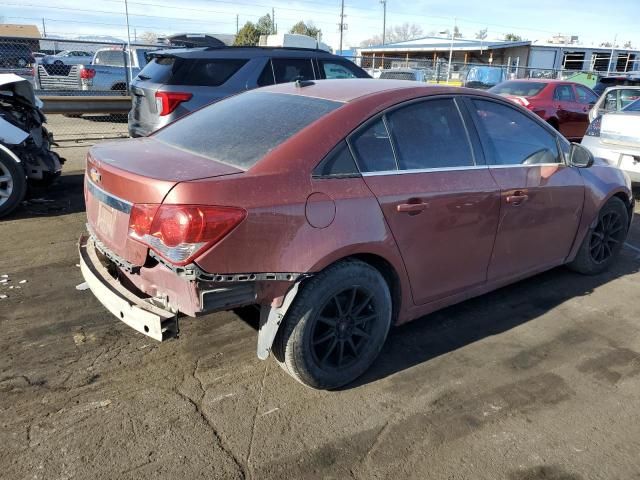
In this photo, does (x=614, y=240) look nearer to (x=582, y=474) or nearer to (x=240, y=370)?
(x=582, y=474)

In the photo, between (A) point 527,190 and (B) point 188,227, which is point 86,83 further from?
(B) point 188,227

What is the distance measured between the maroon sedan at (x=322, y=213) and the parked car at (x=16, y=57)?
627 inches

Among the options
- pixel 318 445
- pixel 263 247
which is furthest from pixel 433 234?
pixel 318 445

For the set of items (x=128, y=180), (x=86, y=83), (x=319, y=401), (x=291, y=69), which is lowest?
(x=319, y=401)

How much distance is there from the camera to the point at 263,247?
2611mm

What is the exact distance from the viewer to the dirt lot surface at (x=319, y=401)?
2553mm

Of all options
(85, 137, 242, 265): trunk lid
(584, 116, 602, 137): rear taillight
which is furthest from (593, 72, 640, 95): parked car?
(85, 137, 242, 265): trunk lid

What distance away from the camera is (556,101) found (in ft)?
39.9

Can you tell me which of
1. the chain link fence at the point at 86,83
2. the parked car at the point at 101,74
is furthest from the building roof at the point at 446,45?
the parked car at the point at 101,74

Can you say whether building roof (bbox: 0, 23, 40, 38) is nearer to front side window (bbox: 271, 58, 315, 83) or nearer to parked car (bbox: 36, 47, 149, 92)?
parked car (bbox: 36, 47, 149, 92)

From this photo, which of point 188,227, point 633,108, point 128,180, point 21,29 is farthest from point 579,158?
point 21,29

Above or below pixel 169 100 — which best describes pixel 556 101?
below

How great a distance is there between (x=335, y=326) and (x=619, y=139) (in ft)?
20.3

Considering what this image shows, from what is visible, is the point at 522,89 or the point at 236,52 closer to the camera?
the point at 236,52
